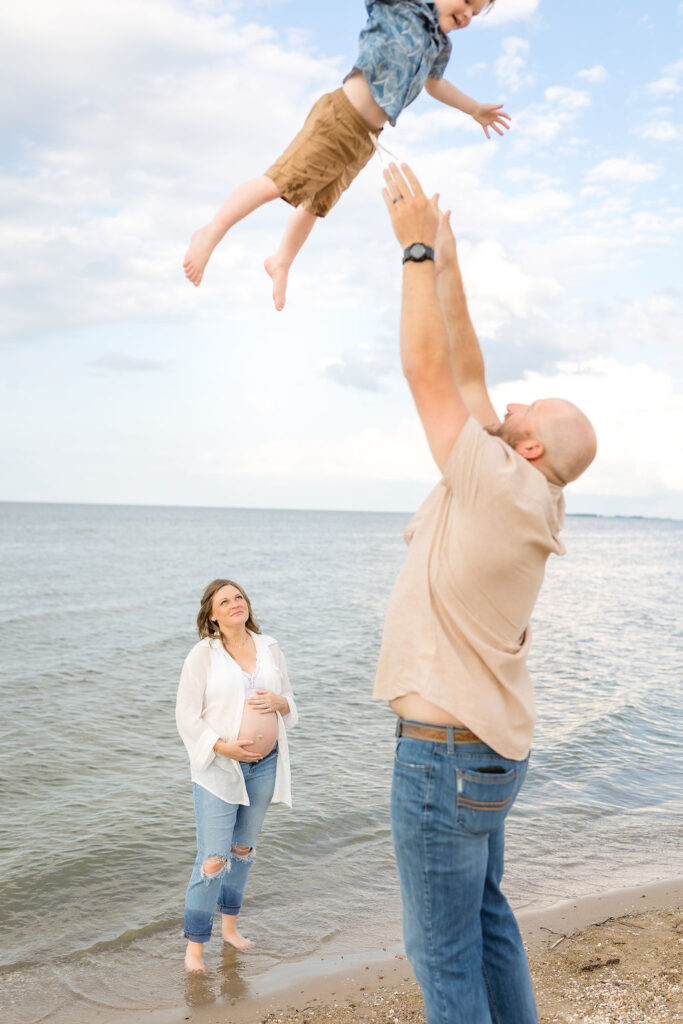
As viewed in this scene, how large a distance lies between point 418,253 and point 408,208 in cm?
14

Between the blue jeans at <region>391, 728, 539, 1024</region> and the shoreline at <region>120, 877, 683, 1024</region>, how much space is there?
2.36 m

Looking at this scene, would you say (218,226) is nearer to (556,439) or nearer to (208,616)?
(556,439)

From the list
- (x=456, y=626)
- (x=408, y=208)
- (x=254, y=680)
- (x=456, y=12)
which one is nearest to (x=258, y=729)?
(x=254, y=680)

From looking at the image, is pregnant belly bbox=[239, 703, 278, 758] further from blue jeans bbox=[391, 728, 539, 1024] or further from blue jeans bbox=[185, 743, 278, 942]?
blue jeans bbox=[391, 728, 539, 1024]

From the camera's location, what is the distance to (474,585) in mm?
2262

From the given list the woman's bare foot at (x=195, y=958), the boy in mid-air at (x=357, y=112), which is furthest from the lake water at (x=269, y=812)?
the boy in mid-air at (x=357, y=112)

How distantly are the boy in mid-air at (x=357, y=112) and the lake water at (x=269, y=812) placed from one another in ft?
14.2

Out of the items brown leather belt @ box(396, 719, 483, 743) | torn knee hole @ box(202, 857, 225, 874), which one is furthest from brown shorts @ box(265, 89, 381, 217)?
torn knee hole @ box(202, 857, 225, 874)

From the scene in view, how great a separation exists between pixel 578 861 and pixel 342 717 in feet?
17.4

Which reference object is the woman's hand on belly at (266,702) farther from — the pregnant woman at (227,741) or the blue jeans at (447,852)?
the blue jeans at (447,852)

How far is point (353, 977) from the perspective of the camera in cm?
506

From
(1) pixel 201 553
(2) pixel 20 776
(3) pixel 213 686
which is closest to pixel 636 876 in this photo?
(3) pixel 213 686

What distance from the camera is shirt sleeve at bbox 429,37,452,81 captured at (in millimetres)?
2591

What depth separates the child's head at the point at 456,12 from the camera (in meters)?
2.45
